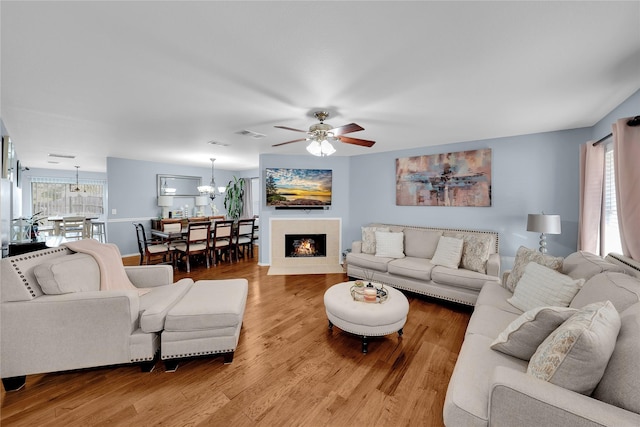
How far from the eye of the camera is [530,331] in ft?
4.34

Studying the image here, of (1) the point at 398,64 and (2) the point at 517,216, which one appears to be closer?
(1) the point at 398,64

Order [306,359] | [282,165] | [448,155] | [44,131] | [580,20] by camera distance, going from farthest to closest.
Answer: [282,165]
[448,155]
[44,131]
[306,359]
[580,20]

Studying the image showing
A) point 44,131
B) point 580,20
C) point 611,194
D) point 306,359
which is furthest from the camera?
point 44,131

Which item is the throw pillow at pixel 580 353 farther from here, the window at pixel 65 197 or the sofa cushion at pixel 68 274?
the window at pixel 65 197

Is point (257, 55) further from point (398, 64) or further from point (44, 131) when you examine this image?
point (44, 131)

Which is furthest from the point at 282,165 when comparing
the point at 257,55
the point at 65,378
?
the point at 65,378

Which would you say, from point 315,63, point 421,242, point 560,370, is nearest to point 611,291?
point 560,370

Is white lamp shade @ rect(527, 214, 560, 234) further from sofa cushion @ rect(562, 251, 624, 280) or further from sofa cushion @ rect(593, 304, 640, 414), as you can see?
sofa cushion @ rect(593, 304, 640, 414)

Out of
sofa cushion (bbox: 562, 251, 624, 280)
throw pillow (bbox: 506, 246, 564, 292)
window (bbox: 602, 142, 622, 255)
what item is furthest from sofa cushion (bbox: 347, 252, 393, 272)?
window (bbox: 602, 142, 622, 255)

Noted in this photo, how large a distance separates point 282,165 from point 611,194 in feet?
15.1

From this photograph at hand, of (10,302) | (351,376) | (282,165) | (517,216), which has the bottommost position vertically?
(351,376)

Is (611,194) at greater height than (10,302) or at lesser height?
greater

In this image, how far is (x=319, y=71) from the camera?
1836 mm

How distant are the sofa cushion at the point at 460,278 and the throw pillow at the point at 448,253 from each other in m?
0.13
